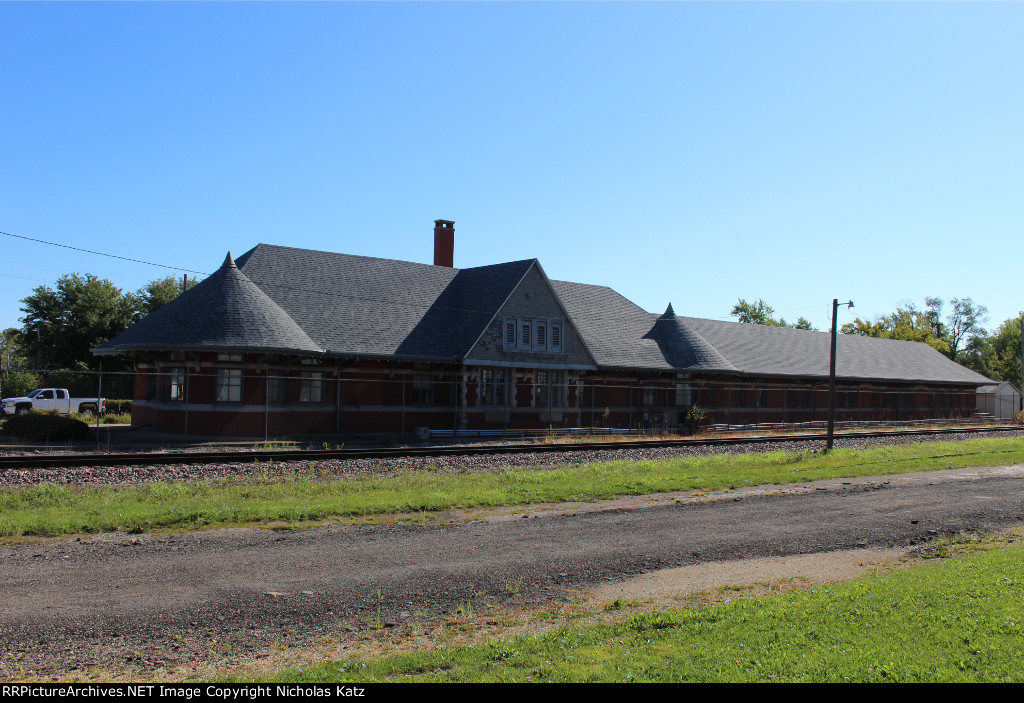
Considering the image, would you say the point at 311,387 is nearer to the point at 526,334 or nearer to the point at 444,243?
the point at 526,334

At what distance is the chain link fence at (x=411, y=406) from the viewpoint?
27328 millimetres

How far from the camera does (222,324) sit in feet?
90.6

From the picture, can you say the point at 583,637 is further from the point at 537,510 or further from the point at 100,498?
the point at 100,498

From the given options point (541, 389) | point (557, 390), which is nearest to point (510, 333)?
point (541, 389)

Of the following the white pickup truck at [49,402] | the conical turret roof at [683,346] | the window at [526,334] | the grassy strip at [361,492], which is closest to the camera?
the grassy strip at [361,492]

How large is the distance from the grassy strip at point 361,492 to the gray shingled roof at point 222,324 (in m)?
10.1

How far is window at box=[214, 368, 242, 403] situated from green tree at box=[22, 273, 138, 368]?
1422 inches

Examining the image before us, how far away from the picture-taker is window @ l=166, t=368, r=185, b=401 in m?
28.0

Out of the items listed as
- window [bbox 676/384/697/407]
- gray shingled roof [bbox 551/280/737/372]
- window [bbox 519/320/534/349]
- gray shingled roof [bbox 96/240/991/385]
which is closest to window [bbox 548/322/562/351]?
window [bbox 519/320/534/349]

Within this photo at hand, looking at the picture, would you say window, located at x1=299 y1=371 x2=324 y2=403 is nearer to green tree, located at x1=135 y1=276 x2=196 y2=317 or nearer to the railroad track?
the railroad track

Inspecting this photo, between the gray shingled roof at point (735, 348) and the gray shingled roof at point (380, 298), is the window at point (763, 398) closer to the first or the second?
the gray shingled roof at point (735, 348)

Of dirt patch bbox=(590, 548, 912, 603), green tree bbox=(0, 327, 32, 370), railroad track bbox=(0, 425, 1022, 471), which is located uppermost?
green tree bbox=(0, 327, 32, 370)

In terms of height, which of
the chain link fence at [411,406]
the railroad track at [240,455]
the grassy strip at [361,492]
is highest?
the chain link fence at [411,406]

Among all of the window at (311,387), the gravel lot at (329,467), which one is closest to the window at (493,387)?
the window at (311,387)
